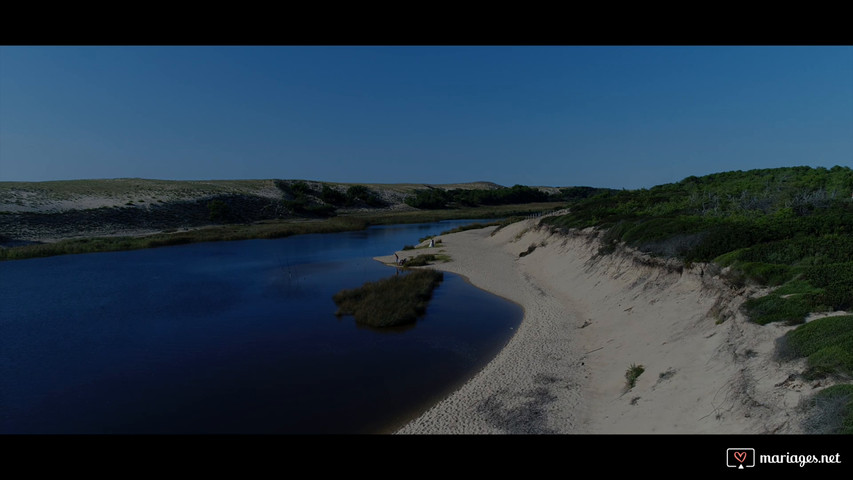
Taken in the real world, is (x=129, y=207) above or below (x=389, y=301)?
above

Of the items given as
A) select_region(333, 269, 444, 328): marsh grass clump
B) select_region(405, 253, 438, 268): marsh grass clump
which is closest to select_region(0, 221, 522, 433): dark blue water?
select_region(333, 269, 444, 328): marsh grass clump

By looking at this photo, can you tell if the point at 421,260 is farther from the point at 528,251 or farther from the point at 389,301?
the point at 389,301

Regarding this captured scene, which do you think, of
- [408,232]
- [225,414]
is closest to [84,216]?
[408,232]

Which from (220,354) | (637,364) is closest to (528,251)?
(637,364)

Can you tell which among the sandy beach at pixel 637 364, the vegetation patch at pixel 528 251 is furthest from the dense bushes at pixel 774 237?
the vegetation patch at pixel 528 251

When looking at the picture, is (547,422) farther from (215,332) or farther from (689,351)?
(215,332)
